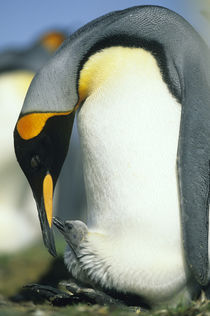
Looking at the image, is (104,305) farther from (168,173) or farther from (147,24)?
(147,24)

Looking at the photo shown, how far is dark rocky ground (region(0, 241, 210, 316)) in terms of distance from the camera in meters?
2.24

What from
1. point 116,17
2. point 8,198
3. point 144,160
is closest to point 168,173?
point 144,160

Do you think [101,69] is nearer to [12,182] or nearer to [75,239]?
[75,239]

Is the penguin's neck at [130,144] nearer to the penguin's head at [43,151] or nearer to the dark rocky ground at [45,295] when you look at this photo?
the penguin's head at [43,151]

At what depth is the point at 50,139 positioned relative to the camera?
2752mm

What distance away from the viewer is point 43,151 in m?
2.74

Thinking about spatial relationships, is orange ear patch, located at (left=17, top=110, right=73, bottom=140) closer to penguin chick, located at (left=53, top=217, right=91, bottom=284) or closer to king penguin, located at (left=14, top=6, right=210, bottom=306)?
king penguin, located at (left=14, top=6, right=210, bottom=306)

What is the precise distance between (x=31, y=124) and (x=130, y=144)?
486 mm

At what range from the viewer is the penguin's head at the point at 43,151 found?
105 inches

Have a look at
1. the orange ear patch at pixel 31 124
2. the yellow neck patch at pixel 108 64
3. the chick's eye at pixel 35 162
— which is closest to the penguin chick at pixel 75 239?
the chick's eye at pixel 35 162

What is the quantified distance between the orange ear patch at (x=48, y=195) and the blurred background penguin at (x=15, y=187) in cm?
306

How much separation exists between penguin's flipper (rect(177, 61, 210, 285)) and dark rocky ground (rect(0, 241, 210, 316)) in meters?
0.22

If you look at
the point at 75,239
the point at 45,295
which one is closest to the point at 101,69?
the point at 75,239

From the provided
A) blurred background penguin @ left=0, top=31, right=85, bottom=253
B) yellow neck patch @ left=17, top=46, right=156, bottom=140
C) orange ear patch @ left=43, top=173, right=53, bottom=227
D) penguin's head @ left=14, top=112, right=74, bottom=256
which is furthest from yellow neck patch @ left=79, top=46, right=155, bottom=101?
blurred background penguin @ left=0, top=31, right=85, bottom=253
